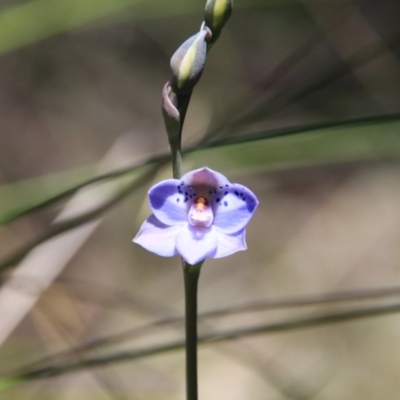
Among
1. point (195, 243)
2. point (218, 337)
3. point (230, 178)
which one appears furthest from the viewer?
point (230, 178)

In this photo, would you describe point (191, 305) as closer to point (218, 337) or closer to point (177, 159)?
point (177, 159)

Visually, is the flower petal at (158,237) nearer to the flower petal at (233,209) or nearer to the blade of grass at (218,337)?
the flower petal at (233,209)

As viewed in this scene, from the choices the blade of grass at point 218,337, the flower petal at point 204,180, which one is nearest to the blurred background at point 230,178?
the blade of grass at point 218,337

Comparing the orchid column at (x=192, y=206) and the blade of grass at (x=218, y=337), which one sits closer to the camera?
the orchid column at (x=192, y=206)

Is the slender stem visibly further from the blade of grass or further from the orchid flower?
the blade of grass

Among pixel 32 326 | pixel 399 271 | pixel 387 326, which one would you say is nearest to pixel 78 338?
pixel 32 326

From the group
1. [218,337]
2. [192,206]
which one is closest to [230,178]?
[218,337]
